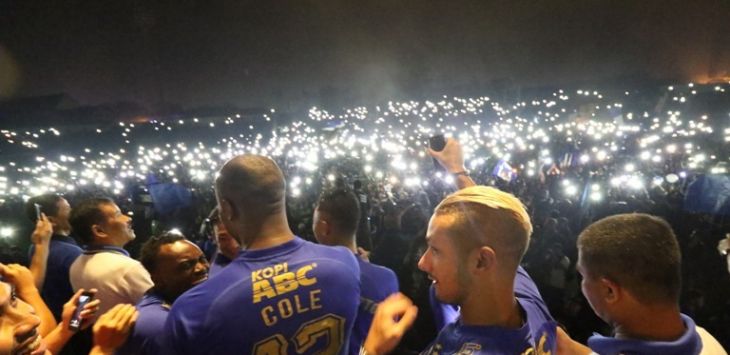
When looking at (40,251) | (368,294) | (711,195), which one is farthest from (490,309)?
(711,195)

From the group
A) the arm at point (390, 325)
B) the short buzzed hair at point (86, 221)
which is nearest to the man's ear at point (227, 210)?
the arm at point (390, 325)

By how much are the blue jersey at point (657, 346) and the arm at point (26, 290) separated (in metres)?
3.50

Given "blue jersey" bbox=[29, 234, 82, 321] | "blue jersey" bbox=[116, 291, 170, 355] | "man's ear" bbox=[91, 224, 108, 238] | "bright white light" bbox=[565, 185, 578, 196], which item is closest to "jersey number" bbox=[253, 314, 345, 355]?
"blue jersey" bbox=[116, 291, 170, 355]

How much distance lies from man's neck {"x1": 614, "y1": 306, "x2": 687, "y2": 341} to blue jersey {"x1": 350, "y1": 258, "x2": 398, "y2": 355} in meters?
1.55

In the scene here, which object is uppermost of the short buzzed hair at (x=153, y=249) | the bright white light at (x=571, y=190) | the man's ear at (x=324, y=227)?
the short buzzed hair at (x=153, y=249)

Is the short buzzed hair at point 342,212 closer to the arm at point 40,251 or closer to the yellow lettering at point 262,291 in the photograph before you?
the yellow lettering at point 262,291

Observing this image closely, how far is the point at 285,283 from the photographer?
211cm

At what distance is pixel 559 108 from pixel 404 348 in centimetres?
10865

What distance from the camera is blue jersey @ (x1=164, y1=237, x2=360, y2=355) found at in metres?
1.96

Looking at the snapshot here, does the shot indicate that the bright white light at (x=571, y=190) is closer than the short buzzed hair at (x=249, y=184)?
No

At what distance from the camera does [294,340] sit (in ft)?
6.98

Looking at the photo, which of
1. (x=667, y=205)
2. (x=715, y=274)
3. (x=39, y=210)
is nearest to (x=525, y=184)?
(x=667, y=205)

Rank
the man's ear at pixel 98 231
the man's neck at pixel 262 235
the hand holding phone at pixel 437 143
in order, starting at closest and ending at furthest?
the man's neck at pixel 262 235 → the hand holding phone at pixel 437 143 → the man's ear at pixel 98 231

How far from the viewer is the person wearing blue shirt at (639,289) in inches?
69.7
